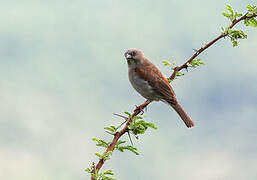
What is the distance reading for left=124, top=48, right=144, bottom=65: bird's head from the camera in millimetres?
8195

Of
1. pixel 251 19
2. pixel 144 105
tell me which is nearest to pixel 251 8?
pixel 251 19

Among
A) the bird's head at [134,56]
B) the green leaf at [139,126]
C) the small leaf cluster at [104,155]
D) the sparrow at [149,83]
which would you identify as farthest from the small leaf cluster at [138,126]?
the bird's head at [134,56]

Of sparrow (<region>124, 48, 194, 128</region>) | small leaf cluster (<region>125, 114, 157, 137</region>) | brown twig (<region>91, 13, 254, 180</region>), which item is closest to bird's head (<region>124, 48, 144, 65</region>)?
sparrow (<region>124, 48, 194, 128</region>)

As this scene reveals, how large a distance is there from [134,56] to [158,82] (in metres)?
0.82

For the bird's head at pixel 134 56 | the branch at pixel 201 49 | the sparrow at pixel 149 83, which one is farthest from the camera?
the bird's head at pixel 134 56

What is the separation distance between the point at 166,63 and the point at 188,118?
1839mm

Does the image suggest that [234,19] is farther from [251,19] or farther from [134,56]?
[134,56]

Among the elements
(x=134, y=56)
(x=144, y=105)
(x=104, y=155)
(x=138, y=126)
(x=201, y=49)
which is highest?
(x=134, y=56)

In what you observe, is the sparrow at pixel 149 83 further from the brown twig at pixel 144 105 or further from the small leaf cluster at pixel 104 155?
the small leaf cluster at pixel 104 155

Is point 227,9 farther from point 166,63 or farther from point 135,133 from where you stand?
point 135,133

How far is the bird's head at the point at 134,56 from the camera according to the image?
8195 millimetres

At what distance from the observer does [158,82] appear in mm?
8023

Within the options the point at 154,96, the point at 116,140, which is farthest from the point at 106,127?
the point at 154,96

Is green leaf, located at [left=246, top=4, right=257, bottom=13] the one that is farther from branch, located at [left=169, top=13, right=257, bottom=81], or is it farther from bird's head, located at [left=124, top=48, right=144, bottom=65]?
bird's head, located at [left=124, top=48, right=144, bottom=65]
